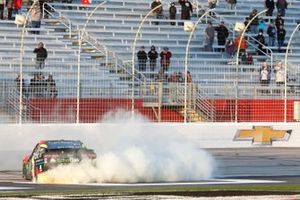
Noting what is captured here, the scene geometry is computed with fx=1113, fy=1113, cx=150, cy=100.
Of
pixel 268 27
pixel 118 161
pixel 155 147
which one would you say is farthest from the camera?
pixel 268 27

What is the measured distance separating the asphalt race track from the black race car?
43 cm

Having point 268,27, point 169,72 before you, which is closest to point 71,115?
point 169,72

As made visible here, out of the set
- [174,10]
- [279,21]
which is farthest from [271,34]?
[174,10]

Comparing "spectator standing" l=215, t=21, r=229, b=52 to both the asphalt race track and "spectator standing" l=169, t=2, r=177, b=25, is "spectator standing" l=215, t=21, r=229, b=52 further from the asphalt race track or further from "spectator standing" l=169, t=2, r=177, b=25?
the asphalt race track

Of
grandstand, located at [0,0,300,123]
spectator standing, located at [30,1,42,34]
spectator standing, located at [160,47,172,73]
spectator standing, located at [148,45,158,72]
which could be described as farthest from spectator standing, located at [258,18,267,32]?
spectator standing, located at [30,1,42,34]

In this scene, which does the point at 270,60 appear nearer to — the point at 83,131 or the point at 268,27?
the point at 268,27

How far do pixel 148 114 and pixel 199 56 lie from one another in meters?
9.85

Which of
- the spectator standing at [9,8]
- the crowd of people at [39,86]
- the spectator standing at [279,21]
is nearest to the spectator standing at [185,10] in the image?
the spectator standing at [279,21]

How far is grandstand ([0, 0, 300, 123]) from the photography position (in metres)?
34.2

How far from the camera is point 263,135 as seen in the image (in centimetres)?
3841

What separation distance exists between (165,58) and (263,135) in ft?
15.4

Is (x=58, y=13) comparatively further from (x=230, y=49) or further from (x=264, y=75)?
(x=264, y=75)

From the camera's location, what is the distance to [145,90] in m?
35.5

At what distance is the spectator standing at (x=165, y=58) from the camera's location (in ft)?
126
